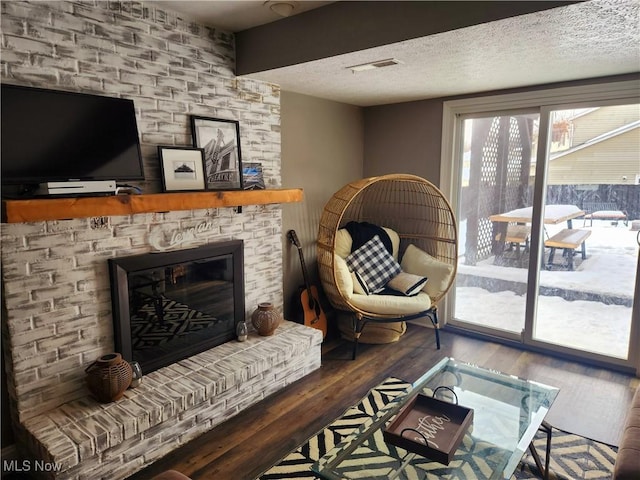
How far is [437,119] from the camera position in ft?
12.3

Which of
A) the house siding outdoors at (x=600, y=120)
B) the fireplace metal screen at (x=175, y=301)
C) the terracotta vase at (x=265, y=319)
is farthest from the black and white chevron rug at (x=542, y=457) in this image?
the house siding outdoors at (x=600, y=120)

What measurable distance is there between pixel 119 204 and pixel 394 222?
2.69m

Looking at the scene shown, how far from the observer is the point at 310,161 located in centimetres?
367

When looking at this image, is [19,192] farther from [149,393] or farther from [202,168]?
[149,393]

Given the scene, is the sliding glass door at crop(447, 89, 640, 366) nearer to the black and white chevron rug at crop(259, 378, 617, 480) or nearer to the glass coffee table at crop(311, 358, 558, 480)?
the black and white chevron rug at crop(259, 378, 617, 480)

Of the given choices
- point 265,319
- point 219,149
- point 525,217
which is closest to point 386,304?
point 265,319

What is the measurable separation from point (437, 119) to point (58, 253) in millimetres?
3057

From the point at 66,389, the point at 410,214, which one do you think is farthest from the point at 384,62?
the point at 66,389

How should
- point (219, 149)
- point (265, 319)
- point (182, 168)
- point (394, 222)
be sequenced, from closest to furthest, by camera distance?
point (182, 168), point (219, 149), point (265, 319), point (394, 222)

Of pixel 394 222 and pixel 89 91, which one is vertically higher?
pixel 89 91

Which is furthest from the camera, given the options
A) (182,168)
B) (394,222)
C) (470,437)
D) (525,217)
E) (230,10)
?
(394,222)

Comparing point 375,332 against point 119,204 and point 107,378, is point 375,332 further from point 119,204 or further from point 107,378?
point 119,204

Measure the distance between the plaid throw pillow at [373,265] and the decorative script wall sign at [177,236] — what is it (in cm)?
135

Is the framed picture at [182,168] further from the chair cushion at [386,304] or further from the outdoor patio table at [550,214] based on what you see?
the outdoor patio table at [550,214]
